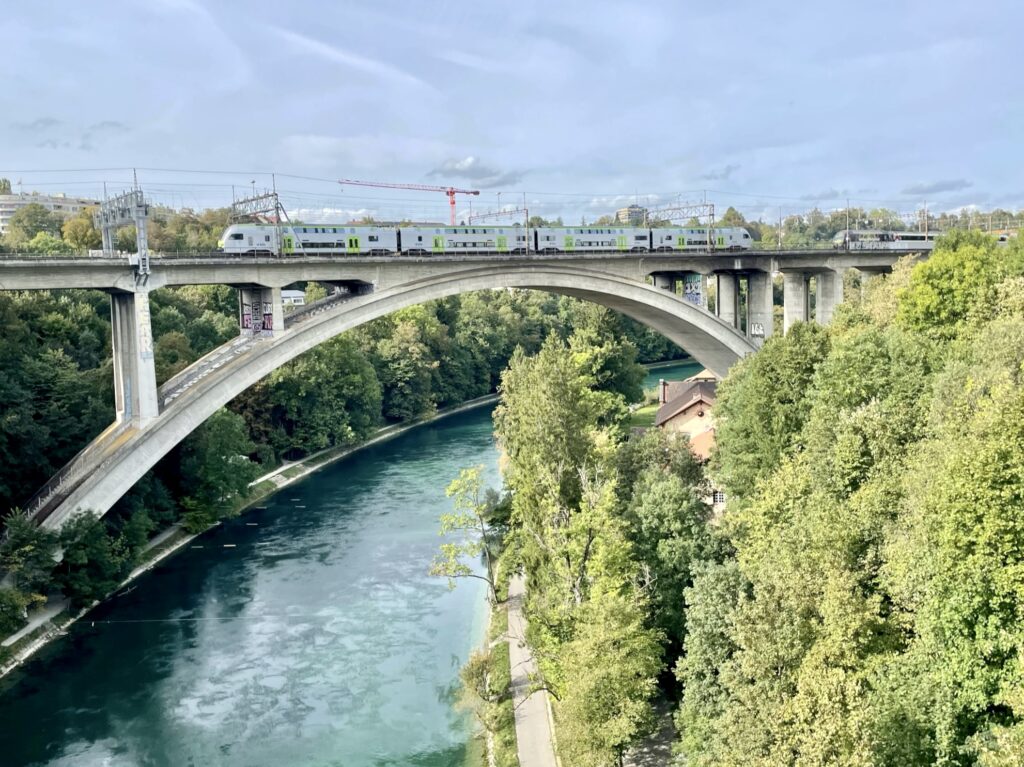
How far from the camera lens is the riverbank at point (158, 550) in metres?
23.8

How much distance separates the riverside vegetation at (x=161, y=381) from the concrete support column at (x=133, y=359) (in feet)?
4.60

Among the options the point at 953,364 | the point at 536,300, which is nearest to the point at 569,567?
the point at 953,364

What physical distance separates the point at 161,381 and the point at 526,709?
20.7m

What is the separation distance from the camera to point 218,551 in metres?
31.8

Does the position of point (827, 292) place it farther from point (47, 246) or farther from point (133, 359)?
point (47, 246)

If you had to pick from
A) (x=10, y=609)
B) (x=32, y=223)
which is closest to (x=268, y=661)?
(x=10, y=609)

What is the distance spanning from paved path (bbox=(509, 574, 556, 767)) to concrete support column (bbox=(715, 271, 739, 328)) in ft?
74.7

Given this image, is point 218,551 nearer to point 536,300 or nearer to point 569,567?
point 569,567

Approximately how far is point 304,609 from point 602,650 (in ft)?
44.2

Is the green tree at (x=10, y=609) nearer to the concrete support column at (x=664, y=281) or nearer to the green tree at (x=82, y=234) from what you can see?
the concrete support column at (x=664, y=281)

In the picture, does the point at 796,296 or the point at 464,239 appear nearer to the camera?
the point at 464,239

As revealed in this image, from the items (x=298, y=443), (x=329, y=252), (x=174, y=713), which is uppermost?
(x=329, y=252)

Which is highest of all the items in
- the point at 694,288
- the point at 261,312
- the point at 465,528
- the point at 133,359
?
the point at 694,288

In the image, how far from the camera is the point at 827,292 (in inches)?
1709
